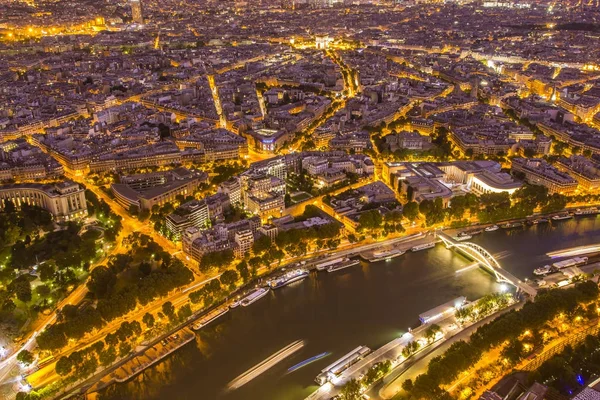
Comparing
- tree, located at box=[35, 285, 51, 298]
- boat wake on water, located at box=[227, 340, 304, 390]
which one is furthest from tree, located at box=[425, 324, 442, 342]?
tree, located at box=[35, 285, 51, 298]

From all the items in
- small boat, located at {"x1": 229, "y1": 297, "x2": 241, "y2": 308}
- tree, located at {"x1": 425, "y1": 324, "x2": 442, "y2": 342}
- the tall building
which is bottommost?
small boat, located at {"x1": 229, "y1": 297, "x2": 241, "y2": 308}

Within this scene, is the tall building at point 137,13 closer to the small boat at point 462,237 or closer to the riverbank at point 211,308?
the riverbank at point 211,308

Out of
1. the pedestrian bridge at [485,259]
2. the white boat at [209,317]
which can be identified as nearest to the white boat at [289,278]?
the white boat at [209,317]

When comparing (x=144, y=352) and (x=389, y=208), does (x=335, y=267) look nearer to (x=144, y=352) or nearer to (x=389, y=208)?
(x=389, y=208)

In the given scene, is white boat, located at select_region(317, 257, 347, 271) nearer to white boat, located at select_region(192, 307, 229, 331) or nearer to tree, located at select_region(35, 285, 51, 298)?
white boat, located at select_region(192, 307, 229, 331)

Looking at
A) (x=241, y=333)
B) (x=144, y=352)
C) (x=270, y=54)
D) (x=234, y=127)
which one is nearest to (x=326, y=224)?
(x=241, y=333)

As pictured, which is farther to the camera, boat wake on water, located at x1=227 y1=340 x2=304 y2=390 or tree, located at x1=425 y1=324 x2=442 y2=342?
tree, located at x1=425 y1=324 x2=442 y2=342

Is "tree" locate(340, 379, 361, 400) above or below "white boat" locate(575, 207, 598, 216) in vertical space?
above

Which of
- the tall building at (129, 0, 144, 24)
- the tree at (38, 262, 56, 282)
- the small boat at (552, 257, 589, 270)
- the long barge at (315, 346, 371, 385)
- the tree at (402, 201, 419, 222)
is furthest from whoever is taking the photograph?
the tall building at (129, 0, 144, 24)
